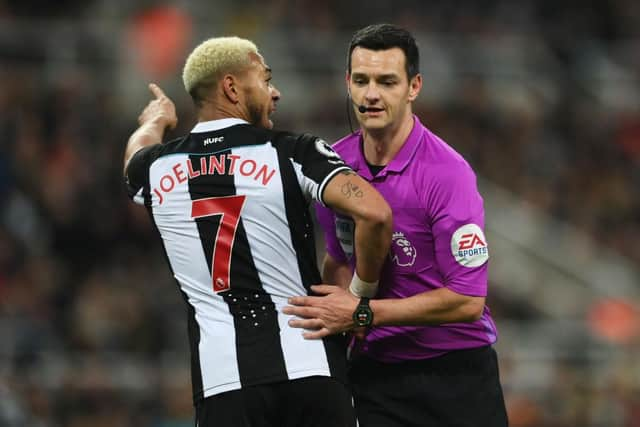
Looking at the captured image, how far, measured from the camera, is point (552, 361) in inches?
460

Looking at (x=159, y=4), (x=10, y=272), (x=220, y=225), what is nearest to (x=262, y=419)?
(x=220, y=225)

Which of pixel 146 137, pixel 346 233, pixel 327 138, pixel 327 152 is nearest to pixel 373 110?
pixel 327 152

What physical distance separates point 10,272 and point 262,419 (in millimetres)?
6458

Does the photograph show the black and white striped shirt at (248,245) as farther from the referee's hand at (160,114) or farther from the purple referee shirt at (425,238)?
the referee's hand at (160,114)

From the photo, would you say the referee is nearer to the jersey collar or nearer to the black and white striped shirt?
the black and white striped shirt

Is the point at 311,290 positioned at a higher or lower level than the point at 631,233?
higher

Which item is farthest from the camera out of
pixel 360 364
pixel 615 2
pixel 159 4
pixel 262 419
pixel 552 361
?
pixel 615 2

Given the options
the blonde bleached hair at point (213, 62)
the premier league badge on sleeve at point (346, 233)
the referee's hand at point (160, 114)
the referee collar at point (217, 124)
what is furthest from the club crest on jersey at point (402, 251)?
the referee's hand at point (160, 114)

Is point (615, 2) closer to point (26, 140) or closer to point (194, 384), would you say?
point (26, 140)

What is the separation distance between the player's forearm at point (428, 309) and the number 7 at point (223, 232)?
23.8 inches

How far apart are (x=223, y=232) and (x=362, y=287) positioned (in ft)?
2.00

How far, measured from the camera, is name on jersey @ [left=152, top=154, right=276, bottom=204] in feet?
15.9

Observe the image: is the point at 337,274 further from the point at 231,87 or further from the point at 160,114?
the point at 160,114

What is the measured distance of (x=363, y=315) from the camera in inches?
197
